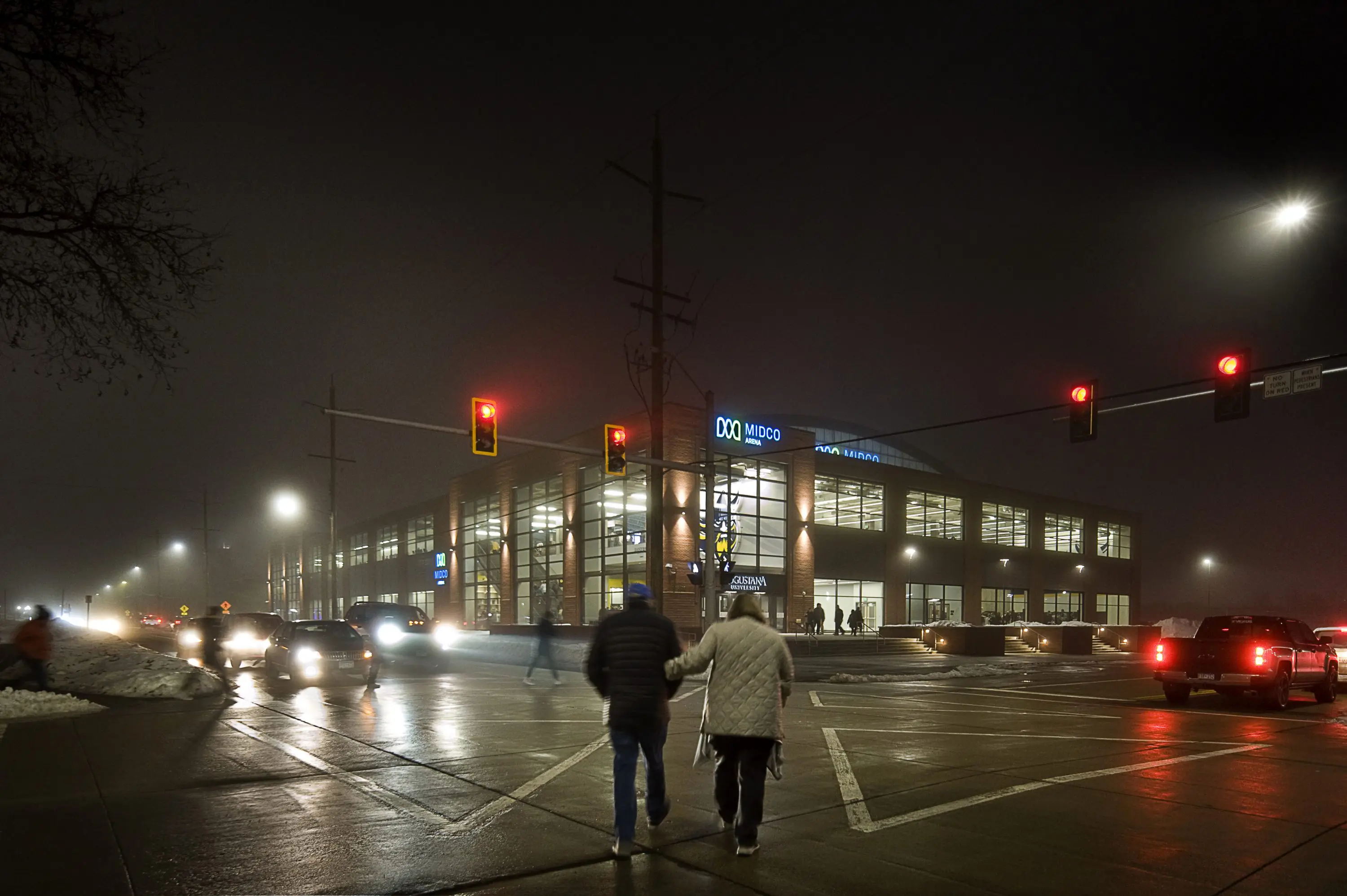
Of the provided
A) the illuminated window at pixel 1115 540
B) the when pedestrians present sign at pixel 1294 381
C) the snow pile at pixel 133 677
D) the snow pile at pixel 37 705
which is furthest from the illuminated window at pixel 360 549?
the when pedestrians present sign at pixel 1294 381

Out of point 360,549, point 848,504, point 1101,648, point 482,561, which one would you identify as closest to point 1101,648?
point 1101,648

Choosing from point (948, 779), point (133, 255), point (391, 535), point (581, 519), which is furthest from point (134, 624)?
point (948, 779)

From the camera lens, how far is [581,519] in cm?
5116

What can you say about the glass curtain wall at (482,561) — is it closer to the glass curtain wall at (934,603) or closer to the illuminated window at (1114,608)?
the glass curtain wall at (934,603)

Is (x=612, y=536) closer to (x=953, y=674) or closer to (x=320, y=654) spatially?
(x=953, y=674)

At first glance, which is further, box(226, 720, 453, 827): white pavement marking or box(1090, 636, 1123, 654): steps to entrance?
box(1090, 636, 1123, 654): steps to entrance

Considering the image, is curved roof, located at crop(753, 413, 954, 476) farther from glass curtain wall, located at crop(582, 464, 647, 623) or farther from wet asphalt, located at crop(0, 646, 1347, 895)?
wet asphalt, located at crop(0, 646, 1347, 895)

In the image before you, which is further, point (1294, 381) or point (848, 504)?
point (848, 504)

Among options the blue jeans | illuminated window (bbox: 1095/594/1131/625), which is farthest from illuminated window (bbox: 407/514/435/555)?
the blue jeans

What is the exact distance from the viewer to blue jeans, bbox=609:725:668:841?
6219mm

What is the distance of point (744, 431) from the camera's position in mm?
43250

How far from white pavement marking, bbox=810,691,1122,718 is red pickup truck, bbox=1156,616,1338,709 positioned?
2.96m

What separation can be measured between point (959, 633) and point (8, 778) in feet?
120

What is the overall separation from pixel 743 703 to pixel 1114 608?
7499 centimetres
